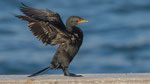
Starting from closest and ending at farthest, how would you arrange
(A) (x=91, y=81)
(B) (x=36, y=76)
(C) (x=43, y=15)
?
(A) (x=91, y=81), (B) (x=36, y=76), (C) (x=43, y=15)

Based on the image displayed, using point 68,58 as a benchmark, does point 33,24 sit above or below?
above

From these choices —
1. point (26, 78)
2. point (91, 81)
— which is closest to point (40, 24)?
point (26, 78)

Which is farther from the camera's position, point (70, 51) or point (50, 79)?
point (70, 51)

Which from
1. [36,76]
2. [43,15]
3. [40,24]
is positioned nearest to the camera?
[36,76]

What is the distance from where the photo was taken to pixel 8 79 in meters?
4.60

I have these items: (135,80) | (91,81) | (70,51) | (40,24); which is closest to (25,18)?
(40,24)

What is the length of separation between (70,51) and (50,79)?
0.84m

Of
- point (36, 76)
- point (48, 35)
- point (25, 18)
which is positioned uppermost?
point (25, 18)

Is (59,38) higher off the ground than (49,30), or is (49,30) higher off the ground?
(49,30)

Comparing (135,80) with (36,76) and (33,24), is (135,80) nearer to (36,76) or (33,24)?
(36,76)

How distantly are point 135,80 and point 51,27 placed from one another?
59.0 inches

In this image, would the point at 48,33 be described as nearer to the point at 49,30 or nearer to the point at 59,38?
the point at 49,30

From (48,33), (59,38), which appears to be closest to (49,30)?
(48,33)

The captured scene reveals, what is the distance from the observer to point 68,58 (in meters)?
5.29
